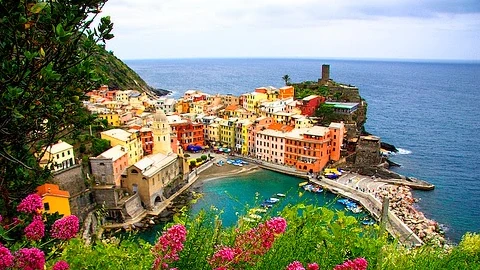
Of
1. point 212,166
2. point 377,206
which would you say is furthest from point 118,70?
point 377,206

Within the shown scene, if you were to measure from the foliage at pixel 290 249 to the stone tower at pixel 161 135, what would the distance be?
22.1 metres

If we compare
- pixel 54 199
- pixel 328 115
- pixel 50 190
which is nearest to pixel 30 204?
pixel 54 199

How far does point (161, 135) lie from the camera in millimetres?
25766

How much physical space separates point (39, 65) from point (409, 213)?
23034 millimetres

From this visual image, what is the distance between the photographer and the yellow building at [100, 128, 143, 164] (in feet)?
80.5

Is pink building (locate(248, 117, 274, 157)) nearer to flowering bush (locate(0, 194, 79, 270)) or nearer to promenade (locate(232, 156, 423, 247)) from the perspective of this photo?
promenade (locate(232, 156, 423, 247))

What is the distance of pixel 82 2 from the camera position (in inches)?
94.0

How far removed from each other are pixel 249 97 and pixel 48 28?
127 ft

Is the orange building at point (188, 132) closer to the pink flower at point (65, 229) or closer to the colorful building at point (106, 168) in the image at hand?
the colorful building at point (106, 168)

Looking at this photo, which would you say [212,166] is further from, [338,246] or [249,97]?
[338,246]

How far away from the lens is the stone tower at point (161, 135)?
25.5m

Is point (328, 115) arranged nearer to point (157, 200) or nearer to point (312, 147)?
point (312, 147)

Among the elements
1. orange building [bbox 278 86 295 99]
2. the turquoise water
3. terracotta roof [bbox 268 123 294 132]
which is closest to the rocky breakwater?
the turquoise water

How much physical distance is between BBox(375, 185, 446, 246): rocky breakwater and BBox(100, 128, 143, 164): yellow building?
625 inches
